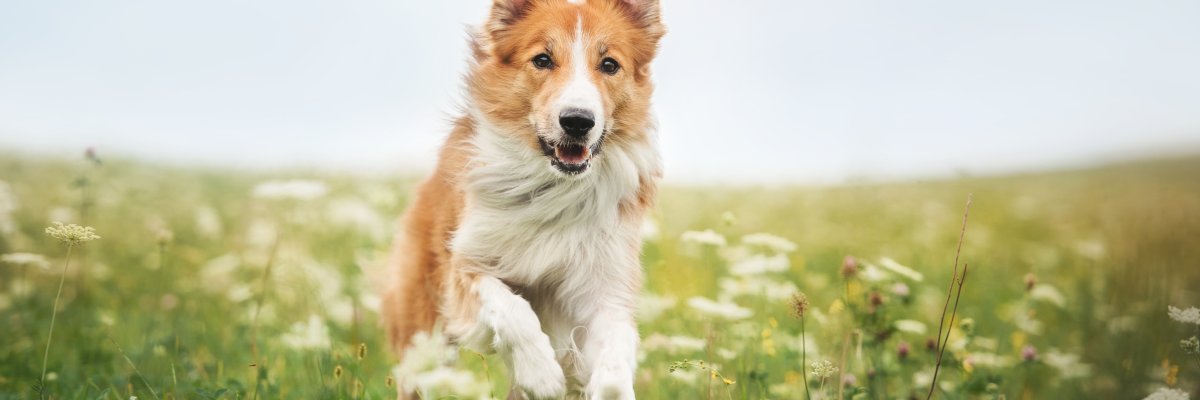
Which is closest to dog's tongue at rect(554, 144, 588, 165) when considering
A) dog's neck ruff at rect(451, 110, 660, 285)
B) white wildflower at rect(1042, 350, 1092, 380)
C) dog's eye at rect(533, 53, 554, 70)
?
dog's neck ruff at rect(451, 110, 660, 285)

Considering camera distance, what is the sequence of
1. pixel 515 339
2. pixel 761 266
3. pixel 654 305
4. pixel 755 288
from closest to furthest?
pixel 515 339, pixel 761 266, pixel 755 288, pixel 654 305

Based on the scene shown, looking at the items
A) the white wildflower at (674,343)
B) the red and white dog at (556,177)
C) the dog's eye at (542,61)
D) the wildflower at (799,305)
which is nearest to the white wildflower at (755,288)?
the white wildflower at (674,343)

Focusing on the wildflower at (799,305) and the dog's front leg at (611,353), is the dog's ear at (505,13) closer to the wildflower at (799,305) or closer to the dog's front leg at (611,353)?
the dog's front leg at (611,353)

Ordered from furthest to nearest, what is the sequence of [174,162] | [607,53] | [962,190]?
[174,162], [962,190], [607,53]

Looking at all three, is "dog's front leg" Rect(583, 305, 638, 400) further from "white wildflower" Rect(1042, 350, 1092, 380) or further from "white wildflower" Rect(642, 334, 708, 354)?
"white wildflower" Rect(1042, 350, 1092, 380)

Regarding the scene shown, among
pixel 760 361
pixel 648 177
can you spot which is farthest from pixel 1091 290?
pixel 648 177

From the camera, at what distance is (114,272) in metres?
6.88

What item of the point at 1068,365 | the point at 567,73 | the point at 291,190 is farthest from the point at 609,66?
the point at 1068,365

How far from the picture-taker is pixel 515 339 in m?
3.15

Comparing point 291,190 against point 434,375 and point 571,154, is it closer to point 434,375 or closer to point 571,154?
point 571,154

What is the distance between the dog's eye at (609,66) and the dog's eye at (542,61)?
23 cm

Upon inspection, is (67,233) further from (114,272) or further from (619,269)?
(114,272)

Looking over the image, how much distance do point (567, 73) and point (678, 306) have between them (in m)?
2.15

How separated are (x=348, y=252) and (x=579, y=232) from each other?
168 inches
